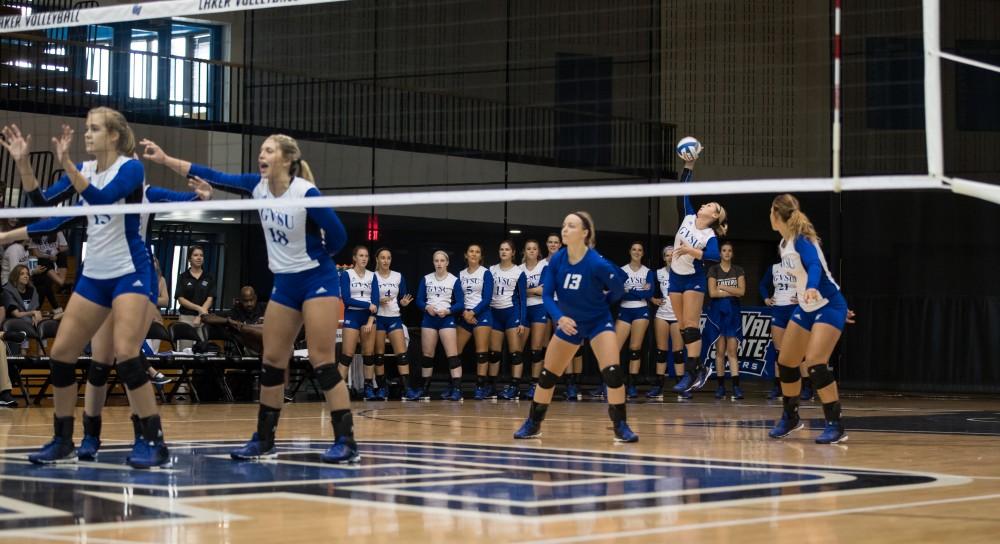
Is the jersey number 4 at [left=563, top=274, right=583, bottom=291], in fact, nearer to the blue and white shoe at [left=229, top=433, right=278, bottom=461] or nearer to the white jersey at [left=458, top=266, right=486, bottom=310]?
the blue and white shoe at [left=229, top=433, right=278, bottom=461]

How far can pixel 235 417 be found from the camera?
11578 mm

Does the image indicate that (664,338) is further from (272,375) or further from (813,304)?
(272,375)

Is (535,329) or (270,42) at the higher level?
(270,42)

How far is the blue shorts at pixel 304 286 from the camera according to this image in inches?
267

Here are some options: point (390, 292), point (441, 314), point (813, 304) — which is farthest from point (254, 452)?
point (441, 314)

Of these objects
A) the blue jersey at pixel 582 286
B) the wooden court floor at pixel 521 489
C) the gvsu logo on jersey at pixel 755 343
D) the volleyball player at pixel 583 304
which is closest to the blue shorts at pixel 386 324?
the wooden court floor at pixel 521 489

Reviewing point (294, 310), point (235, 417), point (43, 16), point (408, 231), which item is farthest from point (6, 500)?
point (408, 231)

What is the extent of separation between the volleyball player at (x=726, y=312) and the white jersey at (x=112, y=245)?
34.1 feet

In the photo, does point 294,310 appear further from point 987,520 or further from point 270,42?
point 270,42

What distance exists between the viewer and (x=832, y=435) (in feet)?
29.0

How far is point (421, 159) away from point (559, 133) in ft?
7.74

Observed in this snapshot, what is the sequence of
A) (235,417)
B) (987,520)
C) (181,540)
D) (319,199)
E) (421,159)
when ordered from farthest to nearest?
1. (421,159)
2. (235,417)
3. (319,199)
4. (987,520)
5. (181,540)

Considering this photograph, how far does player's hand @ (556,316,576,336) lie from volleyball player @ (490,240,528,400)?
7.13m

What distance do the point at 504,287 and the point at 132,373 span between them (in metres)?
9.38
